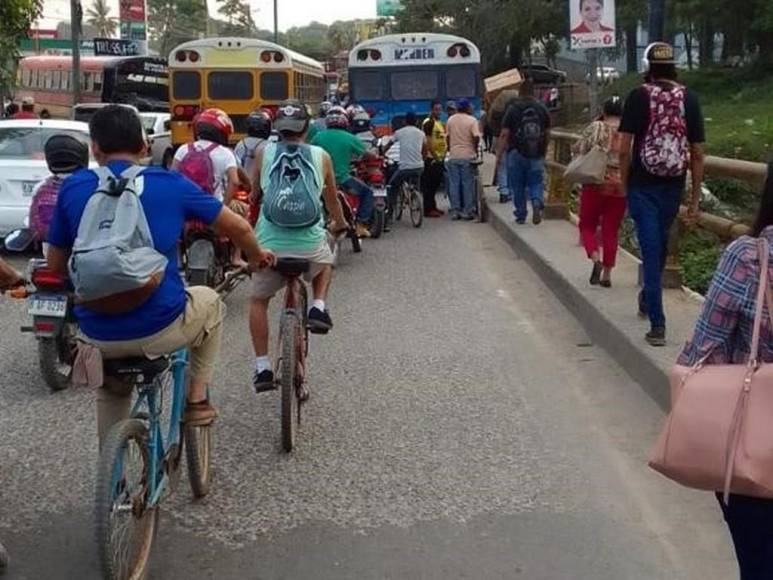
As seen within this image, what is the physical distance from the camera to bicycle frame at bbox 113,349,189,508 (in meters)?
4.38

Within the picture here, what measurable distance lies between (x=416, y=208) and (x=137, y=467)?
1290 centimetres

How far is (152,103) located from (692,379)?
123 ft

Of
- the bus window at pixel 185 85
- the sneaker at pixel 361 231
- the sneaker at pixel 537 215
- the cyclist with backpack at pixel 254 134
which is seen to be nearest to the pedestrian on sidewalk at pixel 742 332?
the cyclist with backpack at pixel 254 134

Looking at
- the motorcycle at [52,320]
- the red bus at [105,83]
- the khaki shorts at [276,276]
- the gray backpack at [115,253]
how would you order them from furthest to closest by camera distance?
the red bus at [105,83] → the khaki shorts at [276,276] → the motorcycle at [52,320] → the gray backpack at [115,253]

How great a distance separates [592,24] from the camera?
13562 millimetres

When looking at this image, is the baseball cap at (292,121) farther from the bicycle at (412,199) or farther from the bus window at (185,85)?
the bus window at (185,85)

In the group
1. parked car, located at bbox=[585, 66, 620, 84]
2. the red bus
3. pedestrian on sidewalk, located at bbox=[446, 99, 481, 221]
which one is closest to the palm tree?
parked car, located at bbox=[585, 66, 620, 84]

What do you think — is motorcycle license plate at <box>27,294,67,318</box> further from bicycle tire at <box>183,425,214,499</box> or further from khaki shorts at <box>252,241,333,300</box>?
khaki shorts at <box>252,241,333,300</box>

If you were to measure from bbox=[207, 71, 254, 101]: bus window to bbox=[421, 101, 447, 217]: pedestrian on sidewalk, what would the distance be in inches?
212

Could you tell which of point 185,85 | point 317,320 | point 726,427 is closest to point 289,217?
point 317,320

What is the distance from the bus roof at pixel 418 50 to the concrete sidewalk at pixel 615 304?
8.22 m

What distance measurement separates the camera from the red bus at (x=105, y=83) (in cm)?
3888

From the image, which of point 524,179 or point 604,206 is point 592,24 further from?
point 604,206

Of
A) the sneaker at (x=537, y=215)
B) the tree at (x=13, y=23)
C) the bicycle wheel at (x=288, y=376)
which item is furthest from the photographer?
the tree at (x=13, y=23)
